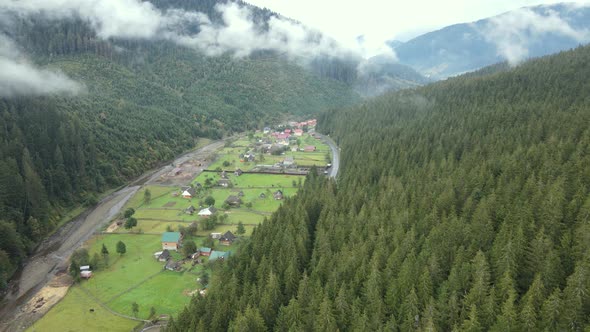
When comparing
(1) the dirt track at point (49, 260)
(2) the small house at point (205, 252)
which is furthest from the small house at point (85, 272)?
(2) the small house at point (205, 252)

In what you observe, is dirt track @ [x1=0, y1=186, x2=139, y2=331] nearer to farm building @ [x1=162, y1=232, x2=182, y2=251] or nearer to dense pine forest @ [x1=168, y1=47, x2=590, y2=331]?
farm building @ [x1=162, y1=232, x2=182, y2=251]

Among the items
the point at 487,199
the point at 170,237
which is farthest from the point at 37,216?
the point at 487,199

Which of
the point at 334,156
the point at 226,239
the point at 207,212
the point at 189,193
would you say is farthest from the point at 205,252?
the point at 334,156

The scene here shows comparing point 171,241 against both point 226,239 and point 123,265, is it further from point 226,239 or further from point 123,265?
point 226,239

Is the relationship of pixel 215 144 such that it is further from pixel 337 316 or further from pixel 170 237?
pixel 337 316

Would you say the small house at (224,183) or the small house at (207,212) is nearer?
the small house at (207,212)

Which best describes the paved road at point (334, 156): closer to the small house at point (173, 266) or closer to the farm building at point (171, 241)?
the farm building at point (171, 241)

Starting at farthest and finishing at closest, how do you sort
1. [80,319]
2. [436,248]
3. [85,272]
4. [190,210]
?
[190,210]
[85,272]
[80,319]
[436,248]

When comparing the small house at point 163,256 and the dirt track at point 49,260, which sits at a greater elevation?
the small house at point 163,256
